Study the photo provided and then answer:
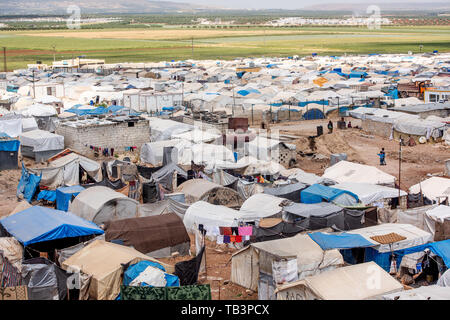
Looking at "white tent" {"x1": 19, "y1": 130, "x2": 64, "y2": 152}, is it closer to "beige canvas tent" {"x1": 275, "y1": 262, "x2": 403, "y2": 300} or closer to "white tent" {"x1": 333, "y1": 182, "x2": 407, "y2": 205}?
"white tent" {"x1": 333, "y1": 182, "x2": 407, "y2": 205}

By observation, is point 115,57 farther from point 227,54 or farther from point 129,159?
point 129,159

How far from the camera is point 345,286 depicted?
886 cm

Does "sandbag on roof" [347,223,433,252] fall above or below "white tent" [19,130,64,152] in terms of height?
below

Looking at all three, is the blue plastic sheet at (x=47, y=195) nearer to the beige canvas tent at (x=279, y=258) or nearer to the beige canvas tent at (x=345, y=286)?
the beige canvas tent at (x=279, y=258)

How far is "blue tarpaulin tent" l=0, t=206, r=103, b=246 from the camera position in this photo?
11695 mm

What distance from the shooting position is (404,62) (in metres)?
60.6

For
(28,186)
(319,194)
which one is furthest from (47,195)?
(319,194)

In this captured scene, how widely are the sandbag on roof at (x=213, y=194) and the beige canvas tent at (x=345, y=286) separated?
6.13 m

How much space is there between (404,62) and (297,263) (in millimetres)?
54281

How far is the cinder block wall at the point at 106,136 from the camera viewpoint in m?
23.0

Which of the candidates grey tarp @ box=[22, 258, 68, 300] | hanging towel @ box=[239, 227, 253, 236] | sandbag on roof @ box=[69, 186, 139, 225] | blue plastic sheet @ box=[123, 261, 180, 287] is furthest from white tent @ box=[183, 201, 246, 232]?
grey tarp @ box=[22, 258, 68, 300]

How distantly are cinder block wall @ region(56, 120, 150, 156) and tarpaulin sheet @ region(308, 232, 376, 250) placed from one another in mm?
13633
